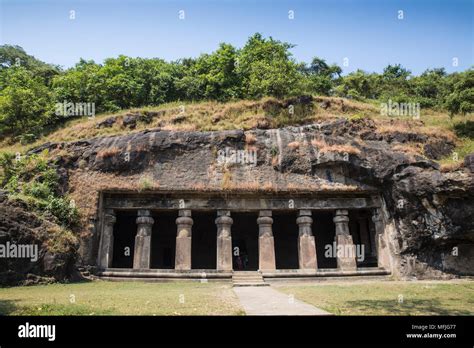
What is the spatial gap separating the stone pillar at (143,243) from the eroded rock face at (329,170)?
189 centimetres

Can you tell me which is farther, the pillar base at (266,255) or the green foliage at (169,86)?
the green foliage at (169,86)

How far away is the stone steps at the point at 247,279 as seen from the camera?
54.5ft

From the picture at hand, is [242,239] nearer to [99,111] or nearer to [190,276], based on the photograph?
[190,276]

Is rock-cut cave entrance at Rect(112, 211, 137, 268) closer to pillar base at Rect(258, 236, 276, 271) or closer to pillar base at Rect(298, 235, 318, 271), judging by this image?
pillar base at Rect(258, 236, 276, 271)

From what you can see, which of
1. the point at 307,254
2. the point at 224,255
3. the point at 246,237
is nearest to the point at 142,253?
the point at 224,255

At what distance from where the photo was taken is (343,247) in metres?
20.0

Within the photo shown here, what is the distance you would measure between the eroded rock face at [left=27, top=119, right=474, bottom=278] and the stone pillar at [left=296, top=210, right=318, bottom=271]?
1718mm

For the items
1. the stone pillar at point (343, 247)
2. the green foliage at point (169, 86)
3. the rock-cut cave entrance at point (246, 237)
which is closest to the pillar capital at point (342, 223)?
the stone pillar at point (343, 247)

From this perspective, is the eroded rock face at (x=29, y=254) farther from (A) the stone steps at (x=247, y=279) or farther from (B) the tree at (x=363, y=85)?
(B) the tree at (x=363, y=85)

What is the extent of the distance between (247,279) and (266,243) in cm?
277

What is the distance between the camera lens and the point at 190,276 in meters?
18.6
